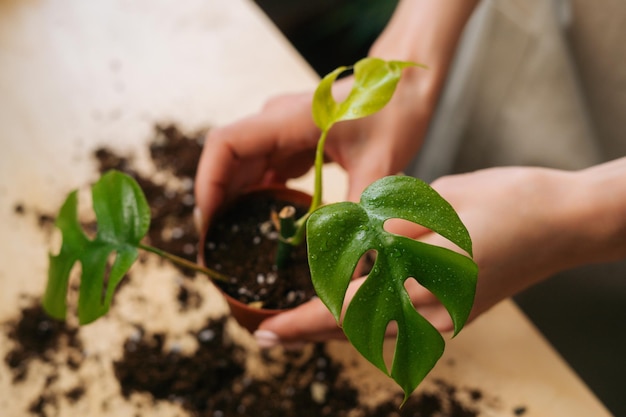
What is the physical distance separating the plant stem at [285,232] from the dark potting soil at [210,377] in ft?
0.20

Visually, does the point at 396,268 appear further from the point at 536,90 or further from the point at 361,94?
the point at 536,90

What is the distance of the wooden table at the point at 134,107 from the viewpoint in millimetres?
754

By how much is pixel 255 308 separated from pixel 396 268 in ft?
0.90

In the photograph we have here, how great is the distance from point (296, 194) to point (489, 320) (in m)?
0.33

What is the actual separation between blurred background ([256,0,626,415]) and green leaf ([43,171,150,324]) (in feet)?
2.10

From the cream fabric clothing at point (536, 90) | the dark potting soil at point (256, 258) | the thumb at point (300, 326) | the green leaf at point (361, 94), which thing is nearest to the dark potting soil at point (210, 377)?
the dark potting soil at point (256, 258)

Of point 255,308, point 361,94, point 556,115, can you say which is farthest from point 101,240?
point 556,115

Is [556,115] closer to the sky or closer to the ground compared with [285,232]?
closer to the ground

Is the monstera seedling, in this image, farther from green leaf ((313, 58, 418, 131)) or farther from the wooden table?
the wooden table

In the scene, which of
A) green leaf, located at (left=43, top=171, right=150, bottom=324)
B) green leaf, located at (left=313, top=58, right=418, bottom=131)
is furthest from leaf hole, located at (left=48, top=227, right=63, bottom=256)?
green leaf, located at (left=313, top=58, right=418, bottom=131)

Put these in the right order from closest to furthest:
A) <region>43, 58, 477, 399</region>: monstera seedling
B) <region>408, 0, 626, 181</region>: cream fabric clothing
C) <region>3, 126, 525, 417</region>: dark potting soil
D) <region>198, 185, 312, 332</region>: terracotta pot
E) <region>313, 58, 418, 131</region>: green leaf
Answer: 1. <region>43, 58, 477, 399</region>: monstera seedling
2. <region>313, 58, 418, 131</region>: green leaf
3. <region>198, 185, 312, 332</region>: terracotta pot
4. <region>3, 126, 525, 417</region>: dark potting soil
5. <region>408, 0, 626, 181</region>: cream fabric clothing

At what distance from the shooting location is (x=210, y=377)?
0.75m

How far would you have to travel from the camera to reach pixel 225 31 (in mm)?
1067

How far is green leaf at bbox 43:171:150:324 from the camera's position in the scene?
0.54m
